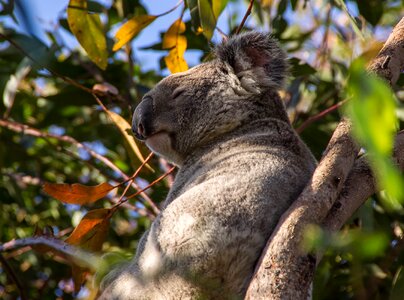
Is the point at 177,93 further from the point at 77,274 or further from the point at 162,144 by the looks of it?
the point at 77,274

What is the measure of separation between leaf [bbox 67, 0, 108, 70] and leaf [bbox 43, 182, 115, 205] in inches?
29.0

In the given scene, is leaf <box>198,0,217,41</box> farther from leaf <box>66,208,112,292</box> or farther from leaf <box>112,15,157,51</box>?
leaf <box>66,208,112,292</box>

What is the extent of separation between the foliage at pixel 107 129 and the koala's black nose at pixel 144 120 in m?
0.12

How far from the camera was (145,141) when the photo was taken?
283 cm

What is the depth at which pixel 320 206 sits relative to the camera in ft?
5.22

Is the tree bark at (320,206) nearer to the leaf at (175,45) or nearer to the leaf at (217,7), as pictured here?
the leaf at (217,7)

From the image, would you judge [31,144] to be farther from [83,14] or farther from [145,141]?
[145,141]

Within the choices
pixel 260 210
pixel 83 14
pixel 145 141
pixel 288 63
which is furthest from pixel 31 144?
pixel 260 210

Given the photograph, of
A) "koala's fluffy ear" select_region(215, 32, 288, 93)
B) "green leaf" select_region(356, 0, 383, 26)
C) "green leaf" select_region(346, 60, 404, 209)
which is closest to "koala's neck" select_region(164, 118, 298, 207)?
"koala's fluffy ear" select_region(215, 32, 288, 93)

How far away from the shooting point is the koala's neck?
2.36 meters

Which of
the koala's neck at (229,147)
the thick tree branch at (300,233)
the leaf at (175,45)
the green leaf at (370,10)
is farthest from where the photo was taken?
the green leaf at (370,10)

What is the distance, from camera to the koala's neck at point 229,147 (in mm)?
2361

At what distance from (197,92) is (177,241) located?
1036mm

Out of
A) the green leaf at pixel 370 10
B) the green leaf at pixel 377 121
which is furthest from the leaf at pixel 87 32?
the green leaf at pixel 377 121
